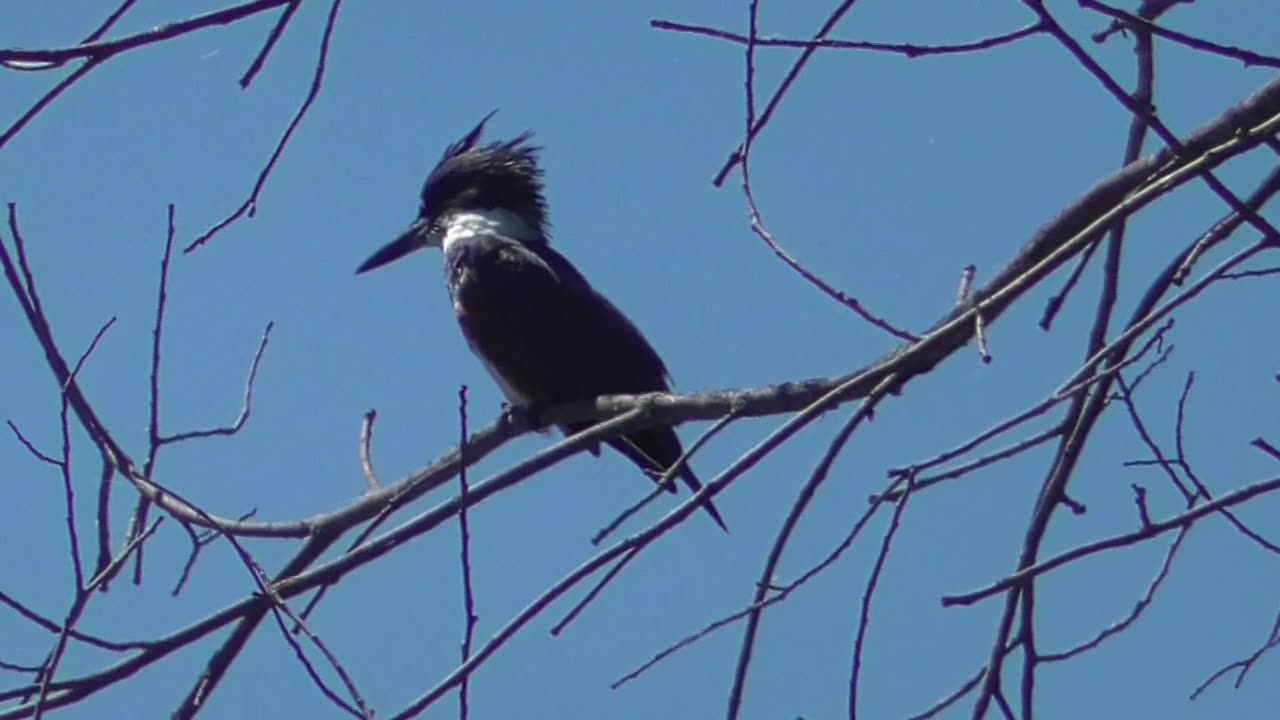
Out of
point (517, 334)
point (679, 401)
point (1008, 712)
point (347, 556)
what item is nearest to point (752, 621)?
point (1008, 712)

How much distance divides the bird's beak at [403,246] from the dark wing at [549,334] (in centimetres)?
60

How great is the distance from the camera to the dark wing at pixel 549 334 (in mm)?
3992

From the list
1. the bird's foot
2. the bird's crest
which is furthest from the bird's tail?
the bird's crest

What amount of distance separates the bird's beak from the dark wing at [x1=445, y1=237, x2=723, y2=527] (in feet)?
1.98

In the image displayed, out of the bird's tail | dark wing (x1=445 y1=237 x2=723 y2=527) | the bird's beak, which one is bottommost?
the bird's tail

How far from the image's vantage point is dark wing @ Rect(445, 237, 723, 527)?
399 centimetres

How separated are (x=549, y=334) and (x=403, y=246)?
1.20 metres

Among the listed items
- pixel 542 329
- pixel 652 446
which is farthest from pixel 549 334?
pixel 652 446

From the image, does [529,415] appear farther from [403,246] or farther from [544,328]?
[403,246]

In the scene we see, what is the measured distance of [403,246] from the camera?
5.19m

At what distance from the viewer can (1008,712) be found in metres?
2.06

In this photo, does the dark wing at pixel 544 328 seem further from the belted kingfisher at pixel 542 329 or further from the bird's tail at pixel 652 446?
the bird's tail at pixel 652 446

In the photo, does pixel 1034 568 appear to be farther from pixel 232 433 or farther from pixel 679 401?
pixel 232 433

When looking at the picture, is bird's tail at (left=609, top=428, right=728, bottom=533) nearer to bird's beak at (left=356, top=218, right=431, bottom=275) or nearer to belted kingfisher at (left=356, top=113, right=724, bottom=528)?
belted kingfisher at (left=356, top=113, right=724, bottom=528)
